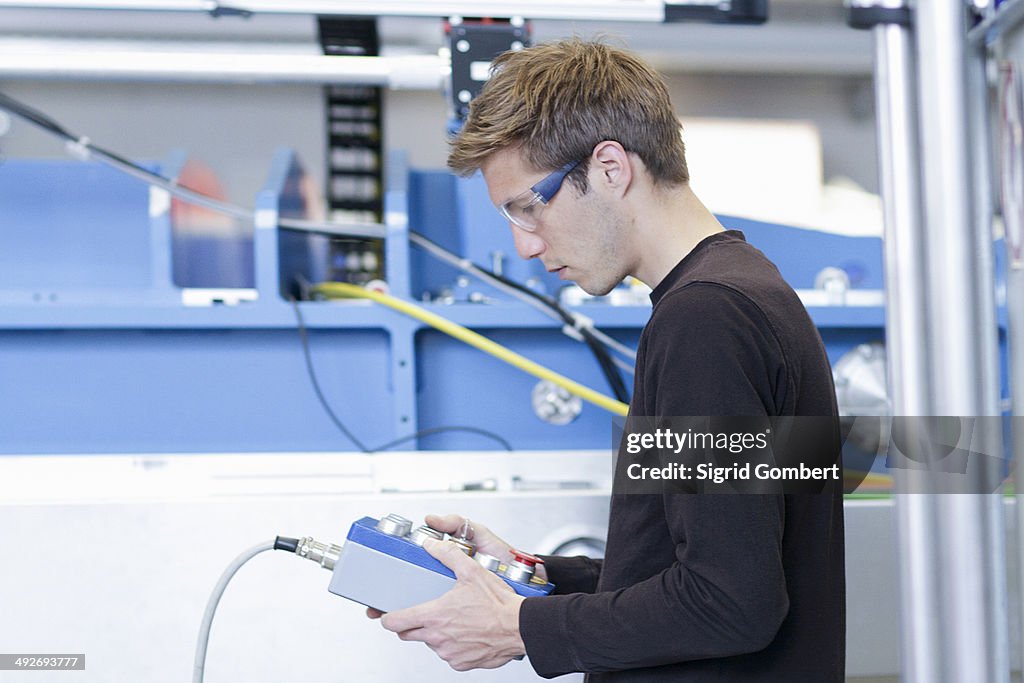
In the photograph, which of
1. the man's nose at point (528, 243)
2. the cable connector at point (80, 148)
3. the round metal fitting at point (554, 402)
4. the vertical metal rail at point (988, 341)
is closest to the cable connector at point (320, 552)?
the man's nose at point (528, 243)

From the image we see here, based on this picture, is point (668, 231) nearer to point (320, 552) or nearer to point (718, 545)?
point (718, 545)

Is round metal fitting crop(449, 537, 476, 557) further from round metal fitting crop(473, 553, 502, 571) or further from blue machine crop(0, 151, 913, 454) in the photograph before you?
blue machine crop(0, 151, 913, 454)

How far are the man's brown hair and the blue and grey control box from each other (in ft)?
1.10

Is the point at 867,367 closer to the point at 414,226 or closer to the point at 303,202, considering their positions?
the point at 414,226

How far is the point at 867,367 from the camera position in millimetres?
1306

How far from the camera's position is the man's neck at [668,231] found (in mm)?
758

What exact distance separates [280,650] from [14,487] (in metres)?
0.39

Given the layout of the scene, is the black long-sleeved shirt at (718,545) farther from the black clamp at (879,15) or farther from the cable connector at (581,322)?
the cable connector at (581,322)

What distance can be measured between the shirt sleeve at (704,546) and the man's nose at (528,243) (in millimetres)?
181

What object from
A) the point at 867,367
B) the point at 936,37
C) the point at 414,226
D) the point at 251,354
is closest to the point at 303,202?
the point at 414,226

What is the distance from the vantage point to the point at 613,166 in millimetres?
755

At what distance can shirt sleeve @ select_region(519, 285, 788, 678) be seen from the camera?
62 centimetres

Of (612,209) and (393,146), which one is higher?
(393,146)

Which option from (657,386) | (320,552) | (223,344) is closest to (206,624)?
(320,552)
